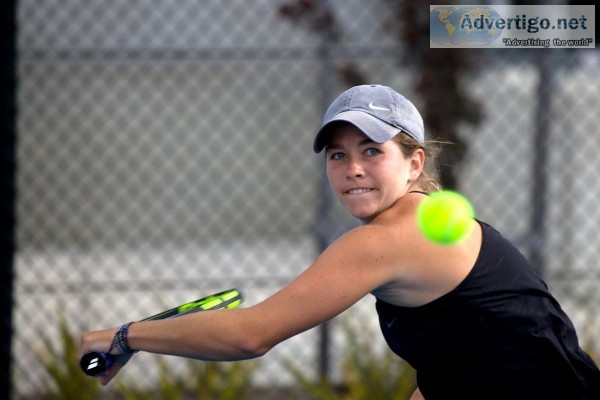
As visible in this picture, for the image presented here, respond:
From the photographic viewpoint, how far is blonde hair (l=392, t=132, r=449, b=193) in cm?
218

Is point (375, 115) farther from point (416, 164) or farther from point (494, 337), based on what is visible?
point (494, 337)

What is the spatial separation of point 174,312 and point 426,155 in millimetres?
741

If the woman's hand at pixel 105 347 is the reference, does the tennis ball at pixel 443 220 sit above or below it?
above

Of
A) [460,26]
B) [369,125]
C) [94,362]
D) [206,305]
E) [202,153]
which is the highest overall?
[460,26]

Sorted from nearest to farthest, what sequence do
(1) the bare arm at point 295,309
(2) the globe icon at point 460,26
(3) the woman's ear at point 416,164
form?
1. (1) the bare arm at point 295,309
2. (3) the woman's ear at point 416,164
3. (2) the globe icon at point 460,26

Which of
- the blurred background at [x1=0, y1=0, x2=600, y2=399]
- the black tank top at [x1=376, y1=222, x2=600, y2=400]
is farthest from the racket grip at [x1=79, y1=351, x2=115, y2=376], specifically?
the blurred background at [x1=0, y1=0, x2=600, y2=399]

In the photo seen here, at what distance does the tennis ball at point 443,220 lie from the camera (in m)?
2.03

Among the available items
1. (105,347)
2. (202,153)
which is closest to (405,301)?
(105,347)

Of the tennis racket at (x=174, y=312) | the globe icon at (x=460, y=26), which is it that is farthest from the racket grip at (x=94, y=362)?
the globe icon at (x=460, y=26)

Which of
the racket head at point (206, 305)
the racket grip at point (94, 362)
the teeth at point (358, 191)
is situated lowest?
the racket grip at point (94, 362)

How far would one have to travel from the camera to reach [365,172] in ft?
6.96

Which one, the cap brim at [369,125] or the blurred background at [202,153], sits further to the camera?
the blurred background at [202,153]

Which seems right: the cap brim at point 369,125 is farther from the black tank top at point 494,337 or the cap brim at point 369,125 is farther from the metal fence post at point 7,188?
the metal fence post at point 7,188

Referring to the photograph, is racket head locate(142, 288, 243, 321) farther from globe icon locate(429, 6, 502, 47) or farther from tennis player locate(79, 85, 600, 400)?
globe icon locate(429, 6, 502, 47)
